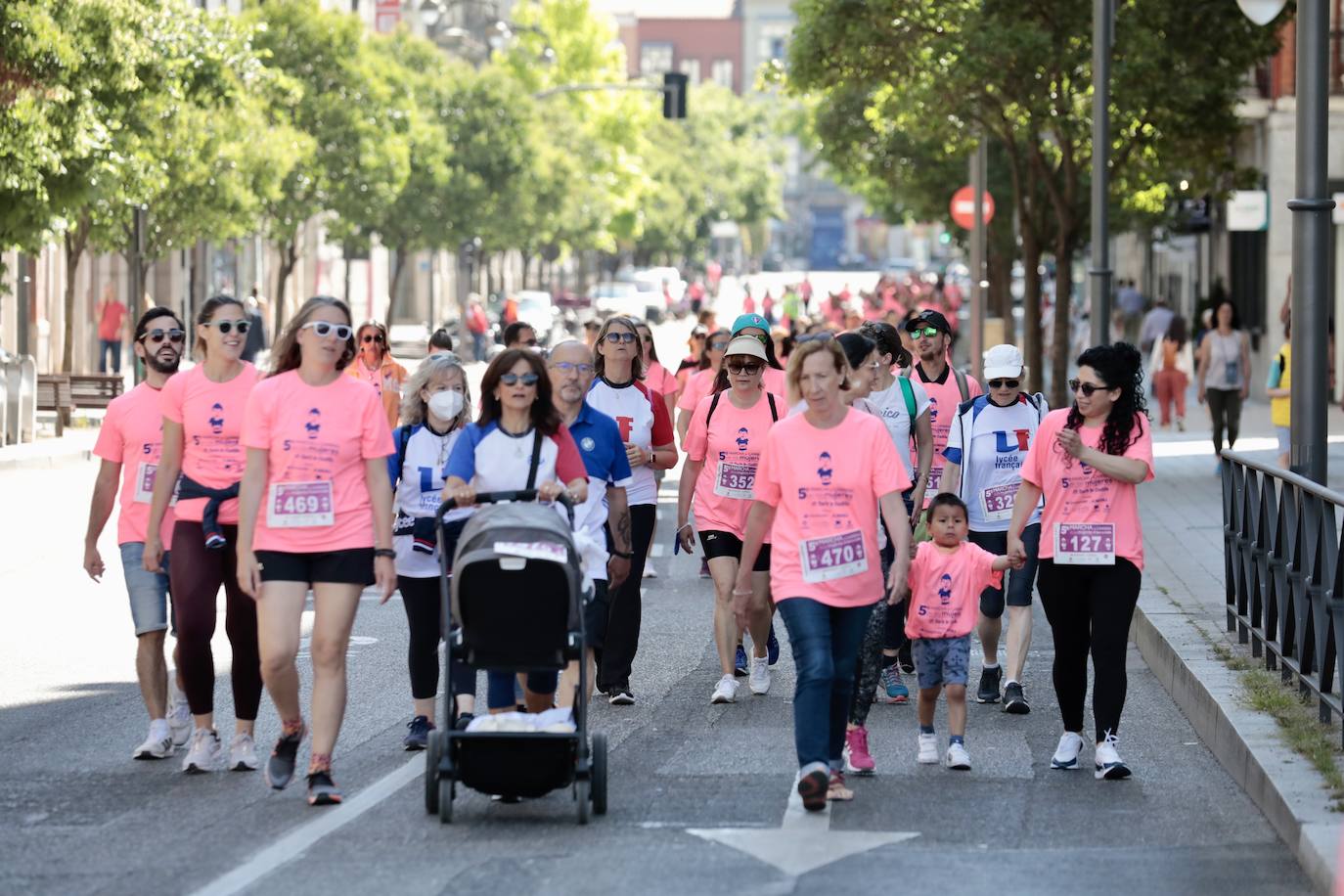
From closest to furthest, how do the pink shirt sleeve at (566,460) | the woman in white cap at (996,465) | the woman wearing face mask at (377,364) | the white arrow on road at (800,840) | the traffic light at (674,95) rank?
the white arrow on road at (800,840), the pink shirt sleeve at (566,460), the woman in white cap at (996,465), the woman wearing face mask at (377,364), the traffic light at (674,95)

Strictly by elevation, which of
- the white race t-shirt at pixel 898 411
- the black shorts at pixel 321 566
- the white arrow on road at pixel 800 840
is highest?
the white race t-shirt at pixel 898 411

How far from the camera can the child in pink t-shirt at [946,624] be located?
29.5 ft

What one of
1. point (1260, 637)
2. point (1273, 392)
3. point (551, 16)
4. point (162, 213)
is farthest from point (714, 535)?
point (551, 16)

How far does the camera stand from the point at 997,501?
10531 millimetres

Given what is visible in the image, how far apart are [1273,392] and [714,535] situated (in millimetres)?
9462

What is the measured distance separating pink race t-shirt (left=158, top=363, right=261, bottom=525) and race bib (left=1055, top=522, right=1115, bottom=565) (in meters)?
2.94

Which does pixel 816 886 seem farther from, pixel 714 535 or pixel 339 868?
pixel 714 535

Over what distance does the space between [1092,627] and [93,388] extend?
22.8m

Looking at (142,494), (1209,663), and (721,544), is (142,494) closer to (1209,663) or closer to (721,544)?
(721,544)

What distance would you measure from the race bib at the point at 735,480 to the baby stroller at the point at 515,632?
2.74 metres

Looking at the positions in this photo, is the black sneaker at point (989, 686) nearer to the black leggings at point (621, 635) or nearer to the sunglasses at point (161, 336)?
the black leggings at point (621, 635)

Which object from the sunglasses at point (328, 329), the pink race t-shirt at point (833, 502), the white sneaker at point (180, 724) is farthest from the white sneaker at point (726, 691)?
the sunglasses at point (328, 329)

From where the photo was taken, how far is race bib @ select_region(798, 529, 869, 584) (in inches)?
312

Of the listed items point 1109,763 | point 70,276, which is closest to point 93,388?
point 70,276
